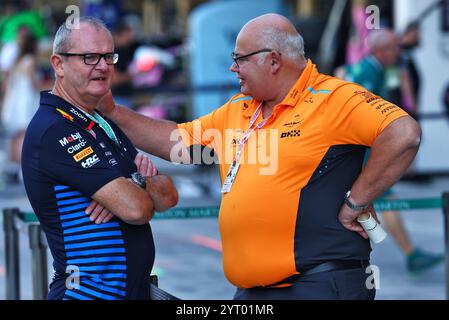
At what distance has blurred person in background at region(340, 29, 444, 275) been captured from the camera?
7.82 metres

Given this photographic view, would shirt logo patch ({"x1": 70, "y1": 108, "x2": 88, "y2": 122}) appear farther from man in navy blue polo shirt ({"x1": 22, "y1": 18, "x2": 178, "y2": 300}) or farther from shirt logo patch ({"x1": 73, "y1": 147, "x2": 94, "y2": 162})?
shirt logo patch ({"x1": 73, "y1": 147, "x2": 94, "y2": 162})

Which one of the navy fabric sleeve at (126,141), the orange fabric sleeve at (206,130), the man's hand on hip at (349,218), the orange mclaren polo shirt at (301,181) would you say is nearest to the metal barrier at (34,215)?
the orange fabric sleeve at (206,130)

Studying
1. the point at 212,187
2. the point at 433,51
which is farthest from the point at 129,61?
the point at 433,51

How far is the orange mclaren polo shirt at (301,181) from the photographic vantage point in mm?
3922

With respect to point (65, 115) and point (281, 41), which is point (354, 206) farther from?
point (65, 115)

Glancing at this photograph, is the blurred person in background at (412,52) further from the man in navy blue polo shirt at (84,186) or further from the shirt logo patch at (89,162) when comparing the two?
the shirt logo patch at (89,162)

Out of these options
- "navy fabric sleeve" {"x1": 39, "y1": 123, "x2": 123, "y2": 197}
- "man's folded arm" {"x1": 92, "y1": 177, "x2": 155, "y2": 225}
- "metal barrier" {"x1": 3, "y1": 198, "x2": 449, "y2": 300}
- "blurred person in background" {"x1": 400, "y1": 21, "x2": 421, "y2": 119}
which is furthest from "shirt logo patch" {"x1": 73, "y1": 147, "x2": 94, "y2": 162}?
"blurred person in background" {"x1": 400, "y1": 21, "x2": 421, "y2": 119}

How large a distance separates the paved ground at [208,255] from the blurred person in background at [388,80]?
5.7 inches

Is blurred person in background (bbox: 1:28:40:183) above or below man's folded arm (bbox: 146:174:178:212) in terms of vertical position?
above

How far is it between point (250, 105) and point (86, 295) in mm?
1154

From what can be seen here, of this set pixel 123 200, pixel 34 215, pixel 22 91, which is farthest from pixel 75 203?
pixel 22 91

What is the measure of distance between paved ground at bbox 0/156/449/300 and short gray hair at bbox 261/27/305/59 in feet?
10.0
